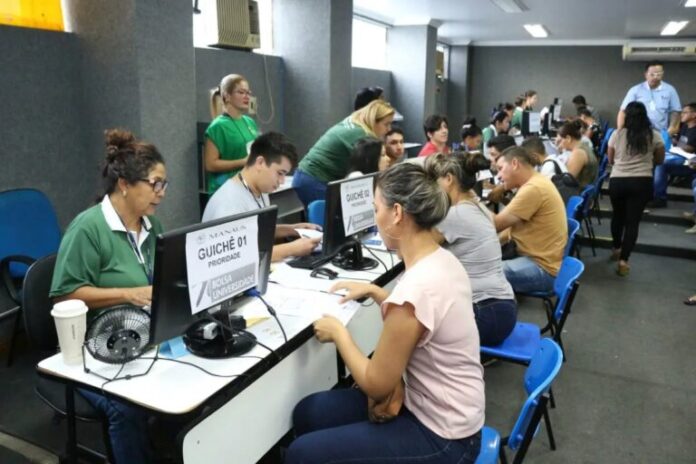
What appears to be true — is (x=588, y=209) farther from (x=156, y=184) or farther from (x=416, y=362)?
(x=156, y=184)

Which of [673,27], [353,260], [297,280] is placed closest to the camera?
[297,280]

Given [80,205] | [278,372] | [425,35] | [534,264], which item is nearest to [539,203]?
[534,264]

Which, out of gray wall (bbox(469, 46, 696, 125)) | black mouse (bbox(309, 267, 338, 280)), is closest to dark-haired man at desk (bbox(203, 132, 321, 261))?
black mouse (bbox(309, 267, 338, 280))

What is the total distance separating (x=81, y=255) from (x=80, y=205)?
1.65m

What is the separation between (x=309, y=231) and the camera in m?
2.80

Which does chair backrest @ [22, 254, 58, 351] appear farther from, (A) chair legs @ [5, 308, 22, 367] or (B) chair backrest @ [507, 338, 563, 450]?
(B) chair backrest @ [507, 338, 563, 450]

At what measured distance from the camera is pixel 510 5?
6.57 meters

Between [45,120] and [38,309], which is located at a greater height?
[45,120]

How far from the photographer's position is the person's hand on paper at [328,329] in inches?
60.5

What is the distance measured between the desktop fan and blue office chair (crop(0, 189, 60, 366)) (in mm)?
1328

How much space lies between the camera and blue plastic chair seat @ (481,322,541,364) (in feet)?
6.72

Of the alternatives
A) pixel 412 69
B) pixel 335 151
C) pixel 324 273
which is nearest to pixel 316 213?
pixel 335 151

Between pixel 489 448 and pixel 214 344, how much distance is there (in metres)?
Answer: 0.84

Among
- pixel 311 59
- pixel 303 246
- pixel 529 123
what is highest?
pixel 311 59
